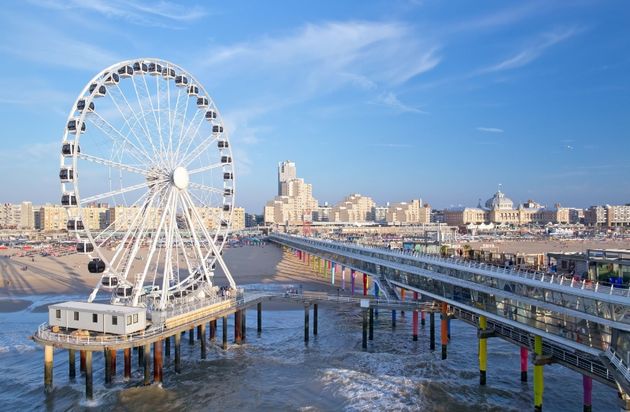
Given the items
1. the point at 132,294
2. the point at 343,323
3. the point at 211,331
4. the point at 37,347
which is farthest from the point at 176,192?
the point at 343,323

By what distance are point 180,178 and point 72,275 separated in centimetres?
4798

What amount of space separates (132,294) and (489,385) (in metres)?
21.5

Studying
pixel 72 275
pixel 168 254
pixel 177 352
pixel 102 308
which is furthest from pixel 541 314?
pixel 72 275

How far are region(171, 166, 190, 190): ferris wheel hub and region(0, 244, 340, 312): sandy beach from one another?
88.2 feet

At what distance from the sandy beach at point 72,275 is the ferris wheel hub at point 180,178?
26890 millimetres

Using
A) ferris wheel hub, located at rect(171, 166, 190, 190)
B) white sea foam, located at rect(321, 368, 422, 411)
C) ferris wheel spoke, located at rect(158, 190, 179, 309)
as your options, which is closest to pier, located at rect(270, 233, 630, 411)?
white sea foam, located at rect(321, 368, 422, 411)

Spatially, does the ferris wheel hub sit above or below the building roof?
above

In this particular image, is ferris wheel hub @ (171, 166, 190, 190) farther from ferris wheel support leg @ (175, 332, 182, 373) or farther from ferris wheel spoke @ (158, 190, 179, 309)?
A: ferris wheel support leg @ (175, 332, 182, 373)

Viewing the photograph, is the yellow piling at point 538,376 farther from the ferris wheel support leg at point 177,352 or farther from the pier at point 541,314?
the ferris wheel support leg at point 177,352

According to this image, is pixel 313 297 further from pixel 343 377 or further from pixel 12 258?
pixel 12 258

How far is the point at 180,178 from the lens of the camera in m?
36.3

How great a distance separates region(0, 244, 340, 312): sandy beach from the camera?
6234cm

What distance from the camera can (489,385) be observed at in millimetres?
29047

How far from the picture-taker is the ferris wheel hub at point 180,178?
3597 cm
